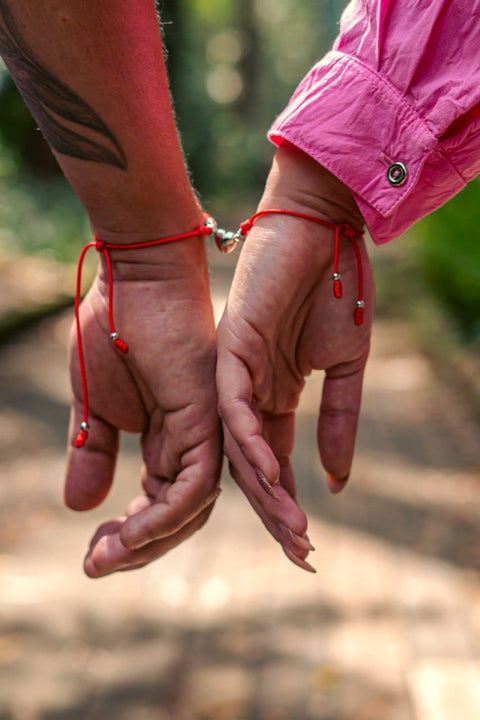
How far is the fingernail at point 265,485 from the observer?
140cm

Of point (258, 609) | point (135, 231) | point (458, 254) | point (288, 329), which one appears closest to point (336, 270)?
point (288, 329)

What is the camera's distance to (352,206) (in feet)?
5.33

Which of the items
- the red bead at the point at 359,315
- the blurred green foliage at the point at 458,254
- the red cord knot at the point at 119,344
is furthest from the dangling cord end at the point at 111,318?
the blurred green foliage at the point at 458,254

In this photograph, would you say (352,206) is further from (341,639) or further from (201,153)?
(201,153)

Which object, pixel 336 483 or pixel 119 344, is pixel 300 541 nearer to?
pixel 336 483

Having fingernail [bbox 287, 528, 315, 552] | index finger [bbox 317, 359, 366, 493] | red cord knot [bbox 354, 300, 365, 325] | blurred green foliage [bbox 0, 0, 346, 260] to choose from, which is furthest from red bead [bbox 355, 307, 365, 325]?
blurred green foliage [bbox 0, 0, 346, 260]

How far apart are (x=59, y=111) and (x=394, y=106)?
0.64 m

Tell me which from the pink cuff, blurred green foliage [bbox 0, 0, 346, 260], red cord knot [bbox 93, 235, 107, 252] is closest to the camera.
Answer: the pink cuff

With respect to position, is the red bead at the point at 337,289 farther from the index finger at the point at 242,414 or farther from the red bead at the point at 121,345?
the red bead at the point at 121,345

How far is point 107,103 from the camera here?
1562mm

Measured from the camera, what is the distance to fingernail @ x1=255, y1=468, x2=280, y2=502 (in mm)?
1404

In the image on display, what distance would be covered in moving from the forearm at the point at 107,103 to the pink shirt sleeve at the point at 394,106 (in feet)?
0.82

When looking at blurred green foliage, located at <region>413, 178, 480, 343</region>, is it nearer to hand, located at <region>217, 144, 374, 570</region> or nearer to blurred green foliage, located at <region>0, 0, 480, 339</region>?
blurred green foliage, located at <region>0, 0, 480, 339</region>

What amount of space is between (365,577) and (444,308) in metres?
3.45
